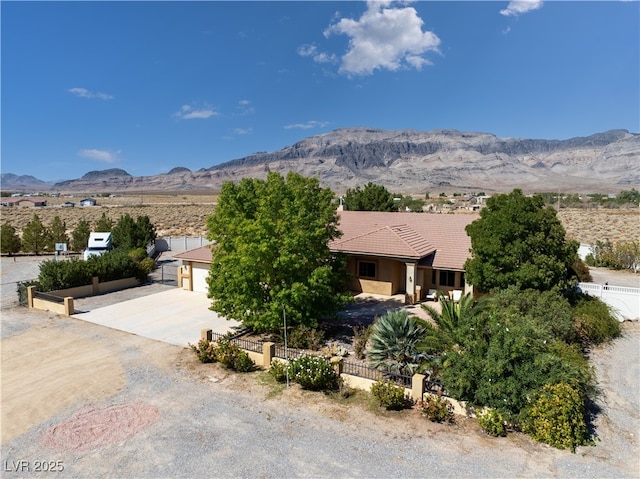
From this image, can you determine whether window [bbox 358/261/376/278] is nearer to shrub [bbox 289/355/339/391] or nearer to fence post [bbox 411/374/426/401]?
shrub [bbox 289/355/339/391]

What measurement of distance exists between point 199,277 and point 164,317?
5.35 metres

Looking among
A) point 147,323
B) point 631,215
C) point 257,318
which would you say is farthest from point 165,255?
point 631,215

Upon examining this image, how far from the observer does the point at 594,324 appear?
17.1m

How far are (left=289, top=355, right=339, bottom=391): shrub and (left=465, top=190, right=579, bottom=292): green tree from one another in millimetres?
9195

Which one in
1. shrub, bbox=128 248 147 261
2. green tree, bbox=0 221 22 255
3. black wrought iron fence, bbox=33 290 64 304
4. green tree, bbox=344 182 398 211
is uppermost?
green tree, bbox=344 182 398 211

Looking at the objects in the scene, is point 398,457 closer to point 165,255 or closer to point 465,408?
point 465,408

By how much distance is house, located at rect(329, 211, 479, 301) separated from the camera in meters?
22.8

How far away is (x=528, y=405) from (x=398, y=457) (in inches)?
152

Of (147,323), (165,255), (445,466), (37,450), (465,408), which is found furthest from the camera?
(165,255)

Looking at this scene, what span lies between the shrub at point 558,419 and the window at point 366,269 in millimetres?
14491

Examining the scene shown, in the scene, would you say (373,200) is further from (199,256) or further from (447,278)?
(199,256)

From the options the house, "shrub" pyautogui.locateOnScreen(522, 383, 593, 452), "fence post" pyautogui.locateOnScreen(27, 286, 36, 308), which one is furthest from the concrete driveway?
"shrub" pyautogui.locateOnScreen(522, 383, 593, 452)

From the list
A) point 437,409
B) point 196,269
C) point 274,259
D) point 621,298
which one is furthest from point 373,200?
point 437,409

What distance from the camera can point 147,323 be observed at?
19859mm
